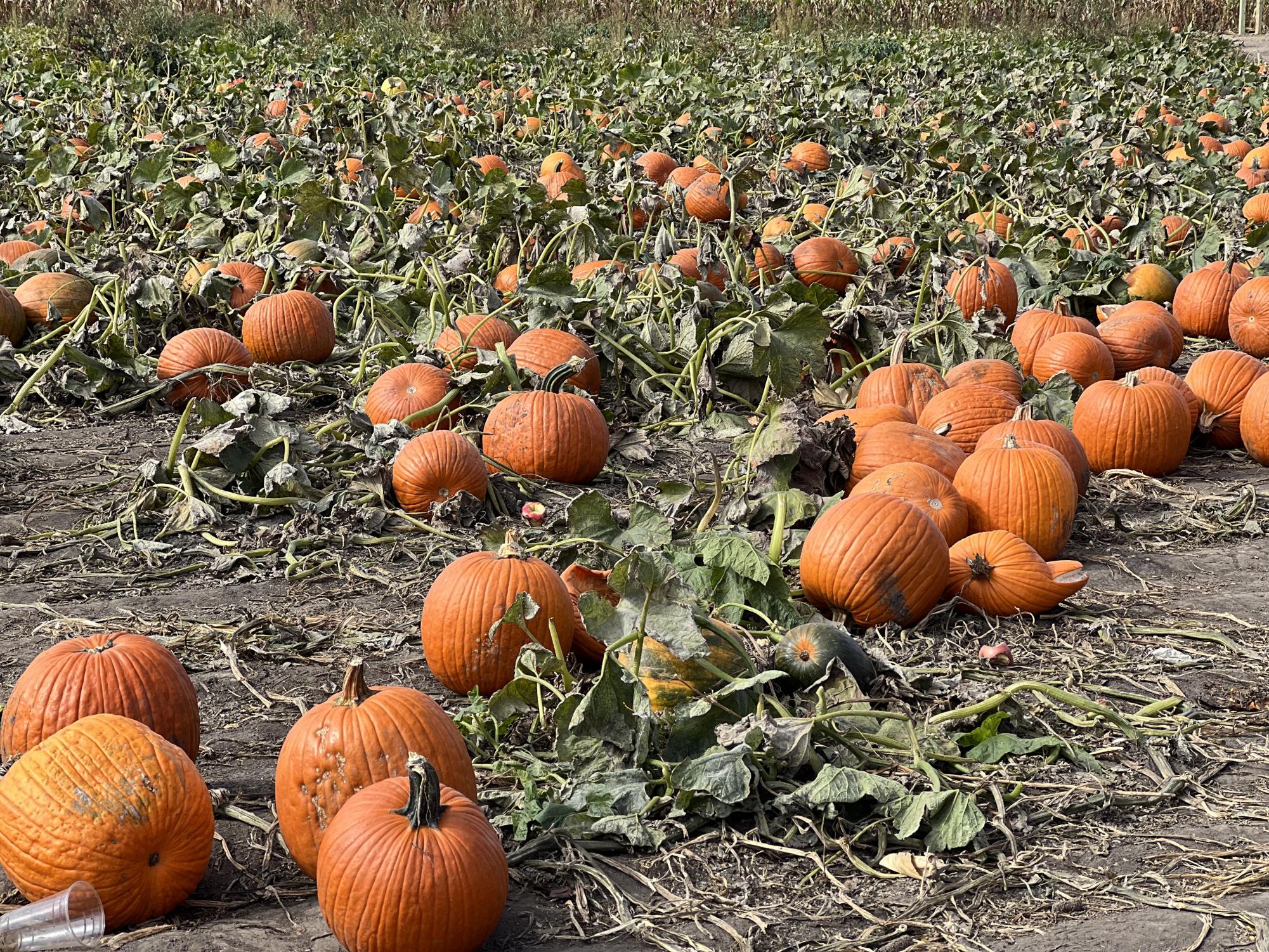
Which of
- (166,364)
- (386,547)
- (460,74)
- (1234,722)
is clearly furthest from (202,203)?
(460,74)

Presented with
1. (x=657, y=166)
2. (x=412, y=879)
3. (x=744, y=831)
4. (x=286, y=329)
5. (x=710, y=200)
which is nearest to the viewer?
(x=412, y=879)

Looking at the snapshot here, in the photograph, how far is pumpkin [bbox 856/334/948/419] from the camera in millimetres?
5398

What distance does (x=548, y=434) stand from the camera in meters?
5.05

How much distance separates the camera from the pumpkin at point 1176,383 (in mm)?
5383

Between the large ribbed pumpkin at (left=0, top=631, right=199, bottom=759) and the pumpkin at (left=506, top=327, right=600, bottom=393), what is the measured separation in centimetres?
275

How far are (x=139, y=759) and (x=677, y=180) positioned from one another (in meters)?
6.80

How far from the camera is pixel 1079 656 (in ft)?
12.4

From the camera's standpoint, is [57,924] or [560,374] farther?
[560,374]

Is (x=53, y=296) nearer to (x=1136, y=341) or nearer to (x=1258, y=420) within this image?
(x=1136, y=341)

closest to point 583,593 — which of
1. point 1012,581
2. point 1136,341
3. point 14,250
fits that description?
point 1012,581

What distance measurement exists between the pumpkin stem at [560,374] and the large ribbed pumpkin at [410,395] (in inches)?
16.3

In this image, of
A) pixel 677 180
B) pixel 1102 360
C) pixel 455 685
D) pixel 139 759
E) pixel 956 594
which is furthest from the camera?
pixel 677 180

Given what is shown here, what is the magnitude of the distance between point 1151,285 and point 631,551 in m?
5.25

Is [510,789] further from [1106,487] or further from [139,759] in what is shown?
[1106,487]
